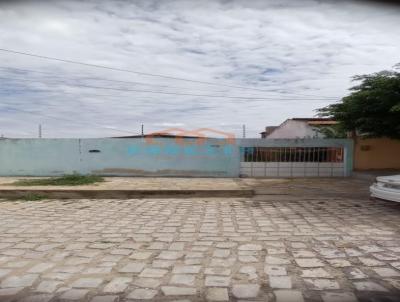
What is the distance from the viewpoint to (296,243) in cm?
566

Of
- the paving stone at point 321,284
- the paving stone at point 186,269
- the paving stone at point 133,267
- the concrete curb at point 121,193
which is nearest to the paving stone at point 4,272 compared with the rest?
the paving stone at point 133,267

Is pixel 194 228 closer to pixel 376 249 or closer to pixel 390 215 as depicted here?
pixel 376 249

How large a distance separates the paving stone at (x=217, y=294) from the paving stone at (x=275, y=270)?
726mm

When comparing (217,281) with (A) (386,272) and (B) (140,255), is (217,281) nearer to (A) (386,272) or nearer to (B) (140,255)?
(B) (140,255)

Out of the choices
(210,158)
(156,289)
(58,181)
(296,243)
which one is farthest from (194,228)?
(210,158)

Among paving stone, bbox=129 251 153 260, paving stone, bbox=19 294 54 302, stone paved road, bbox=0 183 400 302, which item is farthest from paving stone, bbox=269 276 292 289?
paving stone, bbox=19 294 54 302

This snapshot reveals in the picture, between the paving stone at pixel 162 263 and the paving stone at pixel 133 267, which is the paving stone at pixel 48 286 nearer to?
the paving stone at pixel 133 267

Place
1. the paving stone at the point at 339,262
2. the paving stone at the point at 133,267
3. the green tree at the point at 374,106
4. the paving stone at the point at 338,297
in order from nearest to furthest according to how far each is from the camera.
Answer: the paving stone at the point at 338,297, the paving stone at the point at 133,267, the paving stone at the point at 339,262, the green tree at the point at 374,106

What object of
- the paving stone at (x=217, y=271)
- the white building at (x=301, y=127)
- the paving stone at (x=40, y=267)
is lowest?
the paving stone at (x=40, y=267)

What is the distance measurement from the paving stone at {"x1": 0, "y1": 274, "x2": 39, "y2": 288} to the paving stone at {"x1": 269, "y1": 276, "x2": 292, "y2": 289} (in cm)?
253

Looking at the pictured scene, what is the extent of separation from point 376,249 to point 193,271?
260 centimetres

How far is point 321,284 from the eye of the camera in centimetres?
400

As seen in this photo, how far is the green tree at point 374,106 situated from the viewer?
503 inches

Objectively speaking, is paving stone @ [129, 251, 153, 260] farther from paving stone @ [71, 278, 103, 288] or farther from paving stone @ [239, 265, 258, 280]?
paving stone @ [239, 265, 258, 280]
